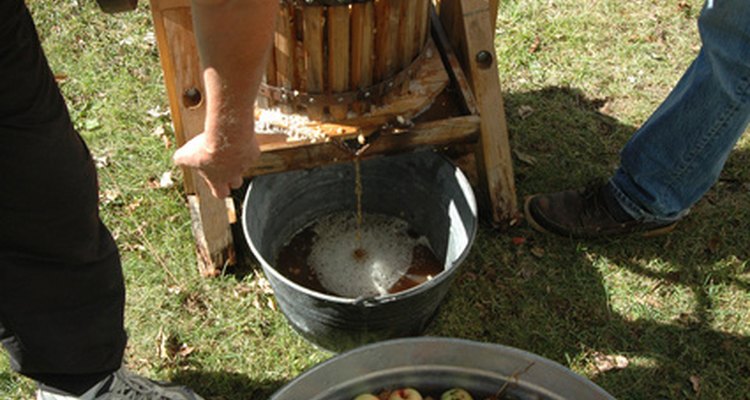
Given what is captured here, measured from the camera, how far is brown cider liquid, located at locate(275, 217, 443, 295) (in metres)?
2.92

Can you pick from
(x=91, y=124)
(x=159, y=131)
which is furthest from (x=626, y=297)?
(x=91, y=124)

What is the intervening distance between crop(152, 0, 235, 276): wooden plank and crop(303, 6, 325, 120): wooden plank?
1.37ft

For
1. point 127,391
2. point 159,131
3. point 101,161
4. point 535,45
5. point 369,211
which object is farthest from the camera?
point 535,45

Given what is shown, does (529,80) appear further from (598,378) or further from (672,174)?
(598,378)

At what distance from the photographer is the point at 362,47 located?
7.79 feet

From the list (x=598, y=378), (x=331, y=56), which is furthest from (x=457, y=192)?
(x=598, y=378)

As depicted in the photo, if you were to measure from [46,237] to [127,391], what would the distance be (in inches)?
27.5

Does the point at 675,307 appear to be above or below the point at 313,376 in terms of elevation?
below

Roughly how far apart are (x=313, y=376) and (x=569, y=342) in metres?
1.31

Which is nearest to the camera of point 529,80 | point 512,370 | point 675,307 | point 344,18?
point 512,370

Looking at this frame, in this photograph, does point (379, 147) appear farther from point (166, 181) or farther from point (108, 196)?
point (108, 196)

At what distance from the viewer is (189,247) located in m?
3.08

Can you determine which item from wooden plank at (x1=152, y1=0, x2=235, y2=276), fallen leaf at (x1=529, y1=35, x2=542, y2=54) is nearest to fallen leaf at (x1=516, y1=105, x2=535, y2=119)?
fallen leaf at (x1=529, y1=35, x2=542, y2=54)

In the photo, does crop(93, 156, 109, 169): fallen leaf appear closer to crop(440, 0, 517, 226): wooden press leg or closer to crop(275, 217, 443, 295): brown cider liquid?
crop(275, 217, 443, 295): brown cider liquid
